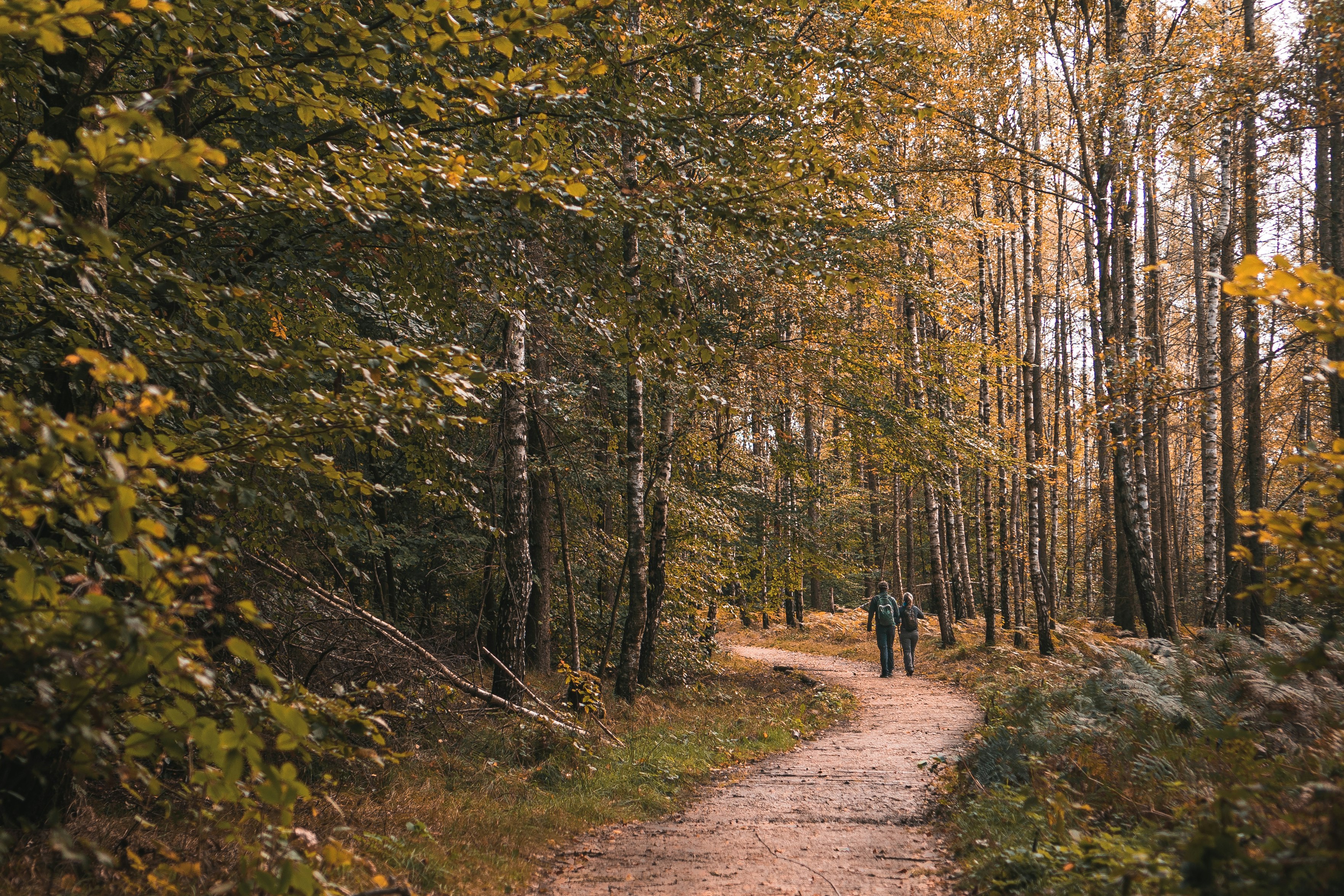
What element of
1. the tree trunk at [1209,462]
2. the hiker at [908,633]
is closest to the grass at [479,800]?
the hiker at [908,633]

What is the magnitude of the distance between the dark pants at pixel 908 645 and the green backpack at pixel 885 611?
0.73 metres

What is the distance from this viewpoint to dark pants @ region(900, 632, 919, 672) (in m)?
17.6

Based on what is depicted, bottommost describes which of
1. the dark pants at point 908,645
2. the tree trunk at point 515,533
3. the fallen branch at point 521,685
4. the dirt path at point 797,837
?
the dark pants at point 908,645

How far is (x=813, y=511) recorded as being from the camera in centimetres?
2156

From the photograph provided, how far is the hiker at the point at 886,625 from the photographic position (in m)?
17.0

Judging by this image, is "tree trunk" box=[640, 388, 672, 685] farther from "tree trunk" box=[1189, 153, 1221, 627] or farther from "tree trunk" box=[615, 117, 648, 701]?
"tree trunk" box=[1189, 153, 1221, 627]

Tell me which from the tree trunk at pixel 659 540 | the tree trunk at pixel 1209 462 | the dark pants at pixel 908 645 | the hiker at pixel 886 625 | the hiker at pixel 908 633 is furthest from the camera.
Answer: the dark pants at pixel 908 645

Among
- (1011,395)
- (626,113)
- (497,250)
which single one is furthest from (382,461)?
(1011,395)

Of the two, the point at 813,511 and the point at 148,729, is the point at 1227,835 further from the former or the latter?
the point at 813,511

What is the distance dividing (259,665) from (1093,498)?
144 ft

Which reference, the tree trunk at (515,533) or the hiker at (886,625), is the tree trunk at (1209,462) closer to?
the hiker at (886,625)

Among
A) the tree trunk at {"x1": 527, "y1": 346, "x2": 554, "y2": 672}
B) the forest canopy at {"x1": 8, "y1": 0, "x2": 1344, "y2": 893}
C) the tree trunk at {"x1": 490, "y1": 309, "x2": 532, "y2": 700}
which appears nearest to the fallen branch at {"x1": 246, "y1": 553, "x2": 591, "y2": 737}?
the forest canopy at {"x1": 8, "y1": 0, "x2": 1344, "y2": 893}

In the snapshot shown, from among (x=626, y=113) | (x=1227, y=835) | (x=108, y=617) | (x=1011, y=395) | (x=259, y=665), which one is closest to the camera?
(x=108, y=617)

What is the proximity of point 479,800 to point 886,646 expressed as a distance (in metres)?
12.4
